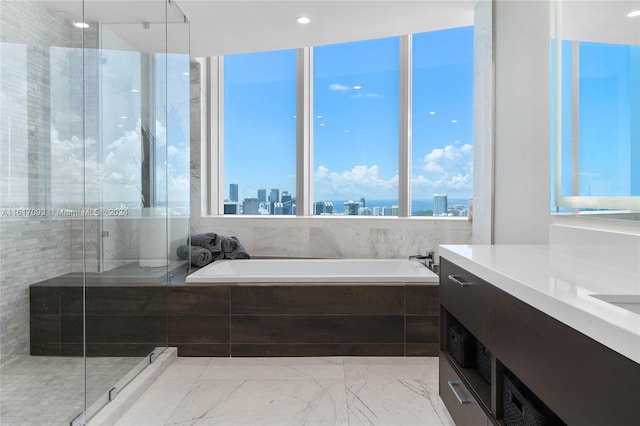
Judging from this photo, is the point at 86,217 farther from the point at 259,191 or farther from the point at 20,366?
the point at 259,191

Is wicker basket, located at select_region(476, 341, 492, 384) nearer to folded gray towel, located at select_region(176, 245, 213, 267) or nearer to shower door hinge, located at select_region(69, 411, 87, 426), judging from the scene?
shower door hinge, located at select_region(69, 411, 87, 426)

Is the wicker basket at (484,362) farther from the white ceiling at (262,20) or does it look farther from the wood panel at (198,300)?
the wood panel at (198,300)

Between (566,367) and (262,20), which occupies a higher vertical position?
(262,20)

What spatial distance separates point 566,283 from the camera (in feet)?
3.63

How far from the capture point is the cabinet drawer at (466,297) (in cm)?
139

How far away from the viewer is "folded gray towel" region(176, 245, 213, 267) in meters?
3.12

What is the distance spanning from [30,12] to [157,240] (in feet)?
4.71

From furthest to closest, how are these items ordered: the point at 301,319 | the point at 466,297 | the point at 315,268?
the point at 315,268 < the point at 301,319 < the point at 466,297

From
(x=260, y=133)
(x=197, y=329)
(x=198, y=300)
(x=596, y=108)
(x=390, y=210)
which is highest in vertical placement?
(x=260, y=133)

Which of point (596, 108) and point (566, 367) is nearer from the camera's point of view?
point (566, 367)

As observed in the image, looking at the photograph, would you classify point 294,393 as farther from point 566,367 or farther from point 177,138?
point 177,138

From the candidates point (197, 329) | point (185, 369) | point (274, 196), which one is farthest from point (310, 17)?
point (185, 369)

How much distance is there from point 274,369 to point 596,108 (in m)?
2.10

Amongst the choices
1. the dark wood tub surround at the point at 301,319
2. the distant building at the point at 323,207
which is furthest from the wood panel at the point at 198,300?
the distant building at the point at 323,207
